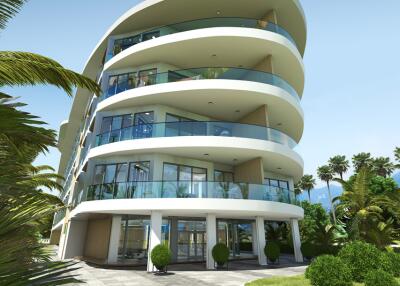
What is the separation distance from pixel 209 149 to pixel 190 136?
1.55 metres

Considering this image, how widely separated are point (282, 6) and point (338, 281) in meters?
19.7

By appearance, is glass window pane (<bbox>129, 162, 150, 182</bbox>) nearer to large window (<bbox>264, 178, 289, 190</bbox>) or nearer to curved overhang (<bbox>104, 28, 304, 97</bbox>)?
curved overhang (<bbox>104, 28, 304, 97</bbox>)

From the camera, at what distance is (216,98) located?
19.2 meters

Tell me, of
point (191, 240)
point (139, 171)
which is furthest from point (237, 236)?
point (139, 171)

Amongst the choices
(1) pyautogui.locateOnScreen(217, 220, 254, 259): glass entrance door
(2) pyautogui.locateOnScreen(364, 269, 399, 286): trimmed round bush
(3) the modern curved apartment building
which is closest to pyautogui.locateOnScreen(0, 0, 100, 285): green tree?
(2) pyautogui.locateOnScreen(364, 269, 399, 286): trimmed round bush

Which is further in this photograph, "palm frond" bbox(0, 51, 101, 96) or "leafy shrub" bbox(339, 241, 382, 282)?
"leafy shrub" bbox(339, 241, 382, 282)

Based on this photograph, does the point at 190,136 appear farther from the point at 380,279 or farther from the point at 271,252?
the point at 380,279

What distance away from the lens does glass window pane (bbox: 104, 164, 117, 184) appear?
20.0 metres

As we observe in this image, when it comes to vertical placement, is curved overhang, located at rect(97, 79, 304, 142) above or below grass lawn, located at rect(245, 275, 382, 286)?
above

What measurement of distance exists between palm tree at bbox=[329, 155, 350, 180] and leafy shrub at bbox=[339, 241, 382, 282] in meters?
61.8

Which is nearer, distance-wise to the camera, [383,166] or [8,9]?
[8,9]

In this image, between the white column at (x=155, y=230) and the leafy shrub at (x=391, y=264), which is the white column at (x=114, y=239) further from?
the leafy shrub at (x=391, y=264)

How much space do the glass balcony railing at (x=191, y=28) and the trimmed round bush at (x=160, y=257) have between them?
15.2m

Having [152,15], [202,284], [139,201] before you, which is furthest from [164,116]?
[202,284]
